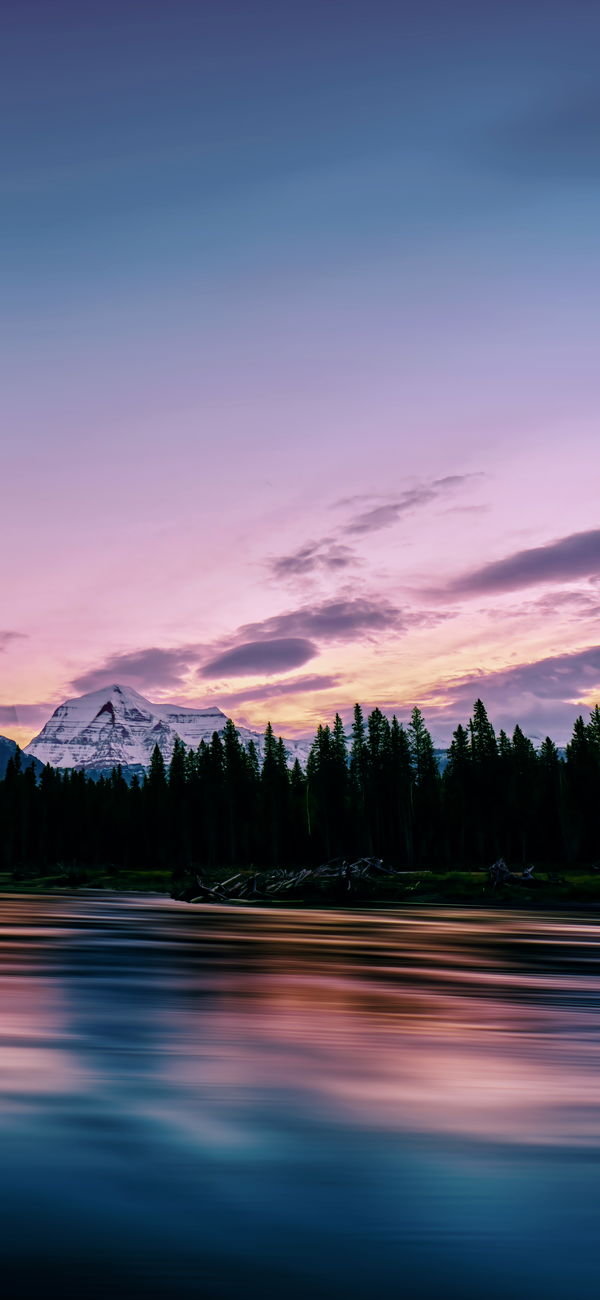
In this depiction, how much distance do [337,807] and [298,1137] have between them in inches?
4786

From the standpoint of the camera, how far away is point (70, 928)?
39719mm

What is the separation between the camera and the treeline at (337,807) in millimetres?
117375

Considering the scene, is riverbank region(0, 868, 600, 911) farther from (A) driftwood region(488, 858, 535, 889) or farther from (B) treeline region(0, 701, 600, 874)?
(B) treeline region(0, 701, 600, 874)

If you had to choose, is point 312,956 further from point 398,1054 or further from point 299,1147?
point 299,1147

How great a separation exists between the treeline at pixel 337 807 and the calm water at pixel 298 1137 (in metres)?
90.3

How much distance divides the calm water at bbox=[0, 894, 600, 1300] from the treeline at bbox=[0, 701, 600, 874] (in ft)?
296

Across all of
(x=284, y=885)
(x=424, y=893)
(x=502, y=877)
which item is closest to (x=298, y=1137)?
(x=284, y=885)

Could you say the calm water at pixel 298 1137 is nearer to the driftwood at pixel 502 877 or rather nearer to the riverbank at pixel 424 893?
the riverbank at pixel 424 893

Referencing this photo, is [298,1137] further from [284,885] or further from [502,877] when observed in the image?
[502,877]

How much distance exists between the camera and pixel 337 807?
12975 cm

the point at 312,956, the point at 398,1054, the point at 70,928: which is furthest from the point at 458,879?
the point at 398,1054

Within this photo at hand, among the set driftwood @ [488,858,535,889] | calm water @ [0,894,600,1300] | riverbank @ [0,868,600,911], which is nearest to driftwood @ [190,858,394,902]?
riverbank @ [0,868,600,911]

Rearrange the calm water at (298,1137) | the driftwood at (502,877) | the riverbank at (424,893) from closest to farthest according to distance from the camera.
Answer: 1. the calm water at (298,1137)
2. the riverbank at (424,893)
3. the driftwood at (502,877)

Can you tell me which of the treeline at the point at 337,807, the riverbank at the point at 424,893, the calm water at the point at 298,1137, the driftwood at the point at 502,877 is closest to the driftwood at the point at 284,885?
the riverbank at the point at 424,893
